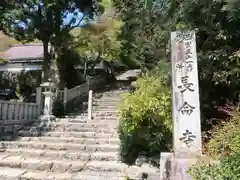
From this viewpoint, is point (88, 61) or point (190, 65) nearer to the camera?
point (190, 65)

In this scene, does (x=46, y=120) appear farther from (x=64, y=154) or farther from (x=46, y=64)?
(x=46, y=64)

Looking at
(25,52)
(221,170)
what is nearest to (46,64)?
(25,52)

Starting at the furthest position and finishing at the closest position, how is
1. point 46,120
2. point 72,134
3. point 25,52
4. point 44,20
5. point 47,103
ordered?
point 25,52 → point 44,20 → point 47,103 → point 46,120 → point 72,134

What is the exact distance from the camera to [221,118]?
5449 mm

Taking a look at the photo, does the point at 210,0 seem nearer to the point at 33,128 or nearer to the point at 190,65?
the point at 190,65

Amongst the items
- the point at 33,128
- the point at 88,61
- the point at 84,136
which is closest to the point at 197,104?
the point at 84,136

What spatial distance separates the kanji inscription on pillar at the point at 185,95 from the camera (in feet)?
14.3

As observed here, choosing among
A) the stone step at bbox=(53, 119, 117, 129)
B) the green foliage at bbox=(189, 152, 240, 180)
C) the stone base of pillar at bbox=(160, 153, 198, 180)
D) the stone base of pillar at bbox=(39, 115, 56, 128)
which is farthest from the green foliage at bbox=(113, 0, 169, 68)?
the stone base of pillar at bbox=(39, 115, 56, 128)

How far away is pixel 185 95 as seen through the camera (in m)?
4.52

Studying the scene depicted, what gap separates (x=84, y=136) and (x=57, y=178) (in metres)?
2.46

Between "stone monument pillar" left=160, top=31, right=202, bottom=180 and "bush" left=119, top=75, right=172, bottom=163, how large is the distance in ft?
3.27

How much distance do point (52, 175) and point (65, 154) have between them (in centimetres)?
97

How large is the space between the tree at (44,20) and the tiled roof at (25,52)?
5056 millimetres

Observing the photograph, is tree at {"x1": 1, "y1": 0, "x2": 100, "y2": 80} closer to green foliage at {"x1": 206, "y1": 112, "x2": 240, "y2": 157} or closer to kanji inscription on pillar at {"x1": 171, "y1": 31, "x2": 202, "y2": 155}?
kanji inscription on pillar at {"x1": 171, "y1": 31, "x2": 202, "y2": 155}
